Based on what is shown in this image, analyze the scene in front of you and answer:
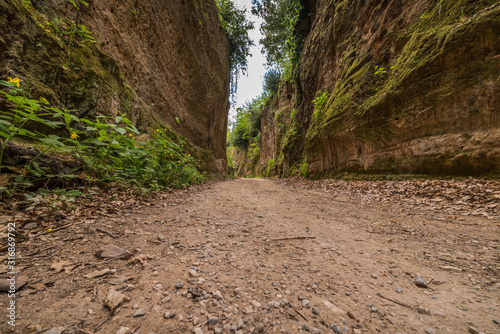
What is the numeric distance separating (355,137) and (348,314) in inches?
285

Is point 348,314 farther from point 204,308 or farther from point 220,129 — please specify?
point 220,129

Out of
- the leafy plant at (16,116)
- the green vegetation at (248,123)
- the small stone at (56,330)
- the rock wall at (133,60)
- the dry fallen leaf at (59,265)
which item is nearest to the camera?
the small stone at (56,330)

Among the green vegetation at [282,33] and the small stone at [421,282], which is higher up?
the green vegetation at [282,33]

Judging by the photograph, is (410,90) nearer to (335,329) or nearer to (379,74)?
(379,74)

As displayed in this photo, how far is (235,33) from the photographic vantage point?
49.0ft

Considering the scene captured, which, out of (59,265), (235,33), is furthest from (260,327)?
(235,33)

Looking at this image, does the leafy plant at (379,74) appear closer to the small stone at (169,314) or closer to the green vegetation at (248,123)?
the small stone at (169,314)

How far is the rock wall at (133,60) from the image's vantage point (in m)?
2.76

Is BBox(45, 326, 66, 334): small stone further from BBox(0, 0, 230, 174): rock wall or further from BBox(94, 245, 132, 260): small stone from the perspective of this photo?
BBox(0, 0, 230, 174): rock wall

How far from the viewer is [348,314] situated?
1.06 metres

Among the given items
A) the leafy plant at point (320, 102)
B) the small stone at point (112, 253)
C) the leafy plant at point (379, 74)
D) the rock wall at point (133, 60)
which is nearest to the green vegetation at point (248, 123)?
the rock wall at point (133, 60)

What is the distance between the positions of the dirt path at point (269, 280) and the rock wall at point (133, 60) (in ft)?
9.60

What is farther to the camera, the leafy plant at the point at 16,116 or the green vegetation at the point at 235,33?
the green vegetation at the point at 235,33

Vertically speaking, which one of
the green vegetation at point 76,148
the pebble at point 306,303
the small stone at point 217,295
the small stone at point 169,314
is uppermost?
the green vegetation at point 76,148
